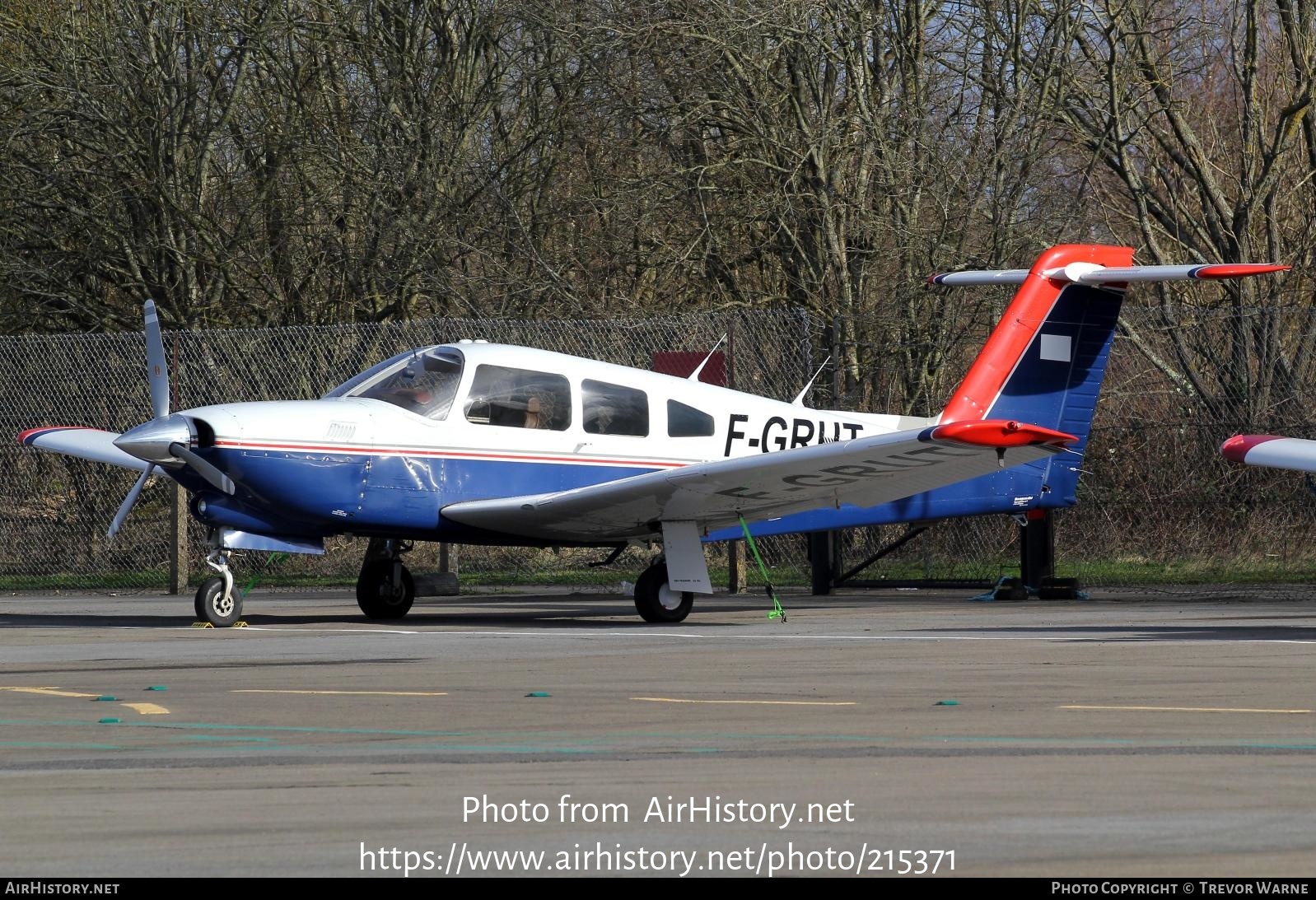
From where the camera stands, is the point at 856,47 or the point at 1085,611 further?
the point at 856,47

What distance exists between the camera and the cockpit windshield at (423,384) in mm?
13547

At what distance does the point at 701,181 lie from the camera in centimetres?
1986

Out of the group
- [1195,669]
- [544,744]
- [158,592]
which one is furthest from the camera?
[158,592]

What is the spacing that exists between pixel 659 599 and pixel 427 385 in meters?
2.38

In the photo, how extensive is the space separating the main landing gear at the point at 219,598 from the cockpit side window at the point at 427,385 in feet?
5.35

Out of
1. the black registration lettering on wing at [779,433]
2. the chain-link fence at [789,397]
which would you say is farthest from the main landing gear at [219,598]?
the chain-link fence at [789,397]

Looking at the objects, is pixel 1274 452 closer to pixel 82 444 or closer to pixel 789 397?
pixel 789 397

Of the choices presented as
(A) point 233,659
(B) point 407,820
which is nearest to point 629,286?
(A) point 233,659

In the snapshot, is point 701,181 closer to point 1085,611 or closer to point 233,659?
point 1085,611

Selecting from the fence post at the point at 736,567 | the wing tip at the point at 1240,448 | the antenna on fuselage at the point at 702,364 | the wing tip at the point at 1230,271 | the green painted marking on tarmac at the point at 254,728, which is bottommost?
the fence post at the point at 736,567

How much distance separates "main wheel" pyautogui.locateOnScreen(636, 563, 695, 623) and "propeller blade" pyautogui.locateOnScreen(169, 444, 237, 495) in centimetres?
307

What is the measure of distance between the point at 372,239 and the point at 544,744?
16.3 m

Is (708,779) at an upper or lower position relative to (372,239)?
lower

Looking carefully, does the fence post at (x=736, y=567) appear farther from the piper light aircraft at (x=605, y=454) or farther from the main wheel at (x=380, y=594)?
the main wheel at (x=380, y=594)
